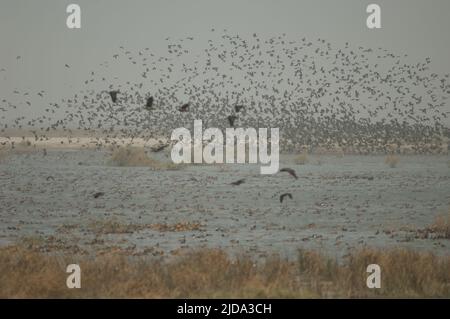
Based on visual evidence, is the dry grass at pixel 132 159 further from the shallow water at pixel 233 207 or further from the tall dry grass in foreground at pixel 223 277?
the tall dry grass in foreground at pixel 223 277

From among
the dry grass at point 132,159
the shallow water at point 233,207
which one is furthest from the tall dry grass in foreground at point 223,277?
the dry grass at point 132,159

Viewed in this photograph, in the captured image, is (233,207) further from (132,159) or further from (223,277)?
(132,159)

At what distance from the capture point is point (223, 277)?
673 inches

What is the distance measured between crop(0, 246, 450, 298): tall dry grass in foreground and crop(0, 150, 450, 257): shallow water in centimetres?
352

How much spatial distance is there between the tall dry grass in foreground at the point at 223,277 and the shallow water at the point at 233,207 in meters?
3.52

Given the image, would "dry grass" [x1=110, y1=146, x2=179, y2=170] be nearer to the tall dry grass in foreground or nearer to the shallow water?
the shallow water

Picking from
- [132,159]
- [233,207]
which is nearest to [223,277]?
[233,207]

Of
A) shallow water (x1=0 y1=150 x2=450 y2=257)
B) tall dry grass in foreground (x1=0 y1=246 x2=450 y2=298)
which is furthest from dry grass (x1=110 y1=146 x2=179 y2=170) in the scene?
tall dry grass in foreground (x1=0 y1=246 x2=450 y2=298)

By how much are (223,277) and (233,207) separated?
19.7 m

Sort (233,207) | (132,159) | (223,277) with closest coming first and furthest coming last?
(223,277) < (233,207) < (132,159)

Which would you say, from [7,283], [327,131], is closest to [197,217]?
[7,283]

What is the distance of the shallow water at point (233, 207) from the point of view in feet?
83.0

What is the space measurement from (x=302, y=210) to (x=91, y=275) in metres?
19.4

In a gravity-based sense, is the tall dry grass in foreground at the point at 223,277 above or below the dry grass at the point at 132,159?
above
